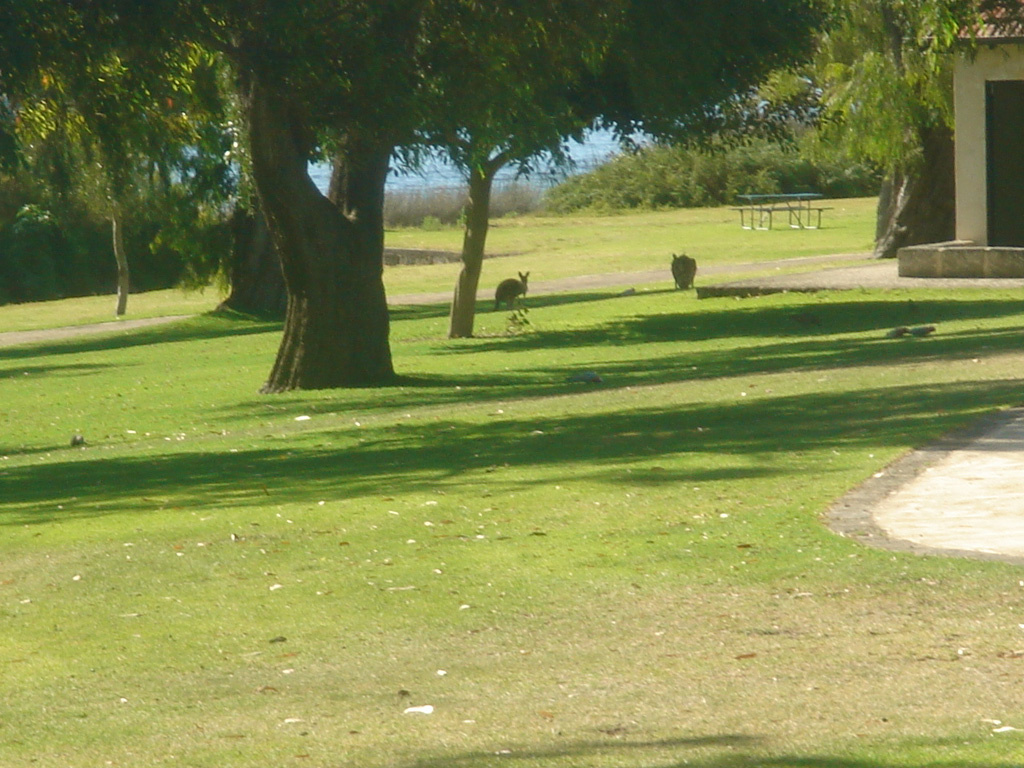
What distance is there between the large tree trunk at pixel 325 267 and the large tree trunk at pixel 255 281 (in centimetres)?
1590

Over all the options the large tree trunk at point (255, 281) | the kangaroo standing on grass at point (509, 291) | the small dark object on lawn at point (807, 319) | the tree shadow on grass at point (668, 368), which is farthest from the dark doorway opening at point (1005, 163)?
the large tree trunk at point (255, 281)

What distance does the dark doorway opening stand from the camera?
84.5 ft

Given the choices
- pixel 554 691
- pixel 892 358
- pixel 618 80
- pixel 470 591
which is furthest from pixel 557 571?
pixel 618 80

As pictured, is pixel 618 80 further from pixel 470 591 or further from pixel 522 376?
pixel 470 591

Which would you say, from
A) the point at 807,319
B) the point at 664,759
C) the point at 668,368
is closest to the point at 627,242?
the point at 807,319

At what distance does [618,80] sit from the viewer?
2361 centimetres

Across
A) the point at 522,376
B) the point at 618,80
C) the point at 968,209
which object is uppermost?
the point at 618,80

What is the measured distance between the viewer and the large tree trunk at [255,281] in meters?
35.5


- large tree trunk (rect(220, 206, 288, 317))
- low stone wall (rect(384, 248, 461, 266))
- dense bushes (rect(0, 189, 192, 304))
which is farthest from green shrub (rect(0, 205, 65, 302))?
large tree trunk (rect(220, 206, 288, 317))

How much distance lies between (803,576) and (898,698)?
1.82 meters

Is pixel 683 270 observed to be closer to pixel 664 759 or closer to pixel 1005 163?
pixel 1005 163

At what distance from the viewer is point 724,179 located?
6750 cm

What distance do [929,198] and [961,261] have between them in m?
6.55

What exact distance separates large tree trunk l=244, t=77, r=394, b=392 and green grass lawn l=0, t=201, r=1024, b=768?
11.0 ft
